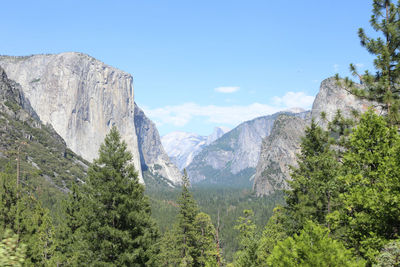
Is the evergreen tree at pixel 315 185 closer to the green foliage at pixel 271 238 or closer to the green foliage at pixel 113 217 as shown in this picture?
the green foliage at pixel 271 238

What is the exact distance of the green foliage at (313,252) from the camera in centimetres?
903

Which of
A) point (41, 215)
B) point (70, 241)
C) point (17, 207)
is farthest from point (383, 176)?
point (41, 215)

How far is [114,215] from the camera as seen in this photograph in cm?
1916

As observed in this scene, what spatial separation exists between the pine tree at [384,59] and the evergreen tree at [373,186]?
14.7 ft

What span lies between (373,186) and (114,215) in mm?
14371

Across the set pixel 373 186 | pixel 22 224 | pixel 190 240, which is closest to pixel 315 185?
pixel 373 186

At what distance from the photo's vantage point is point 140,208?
840 inches

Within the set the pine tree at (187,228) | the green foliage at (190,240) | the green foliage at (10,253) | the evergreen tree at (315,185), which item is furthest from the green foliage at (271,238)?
the green foliage at (10,253)

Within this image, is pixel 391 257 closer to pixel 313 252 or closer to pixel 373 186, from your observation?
pixel 313 252

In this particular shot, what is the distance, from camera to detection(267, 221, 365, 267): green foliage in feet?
29.6

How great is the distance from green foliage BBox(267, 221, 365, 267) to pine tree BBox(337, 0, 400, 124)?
9.87m

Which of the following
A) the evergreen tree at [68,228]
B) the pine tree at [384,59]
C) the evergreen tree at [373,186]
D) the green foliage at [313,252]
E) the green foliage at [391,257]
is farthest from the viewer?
the evergreen tree at [68,228]

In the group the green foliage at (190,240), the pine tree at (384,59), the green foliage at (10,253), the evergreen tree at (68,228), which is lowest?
the green foliage at (190,240)

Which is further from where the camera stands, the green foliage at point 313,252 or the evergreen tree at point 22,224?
the evergreen tree at point 22,224
